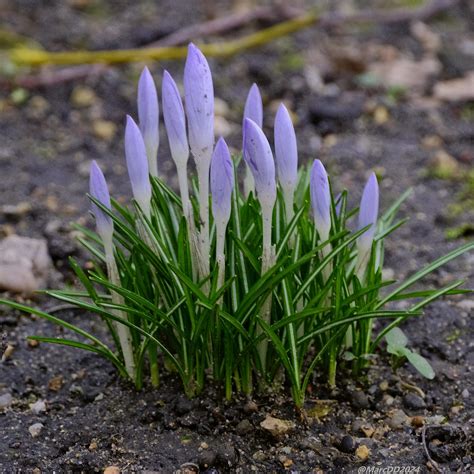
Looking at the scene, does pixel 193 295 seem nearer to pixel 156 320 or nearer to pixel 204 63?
pixel 156 320

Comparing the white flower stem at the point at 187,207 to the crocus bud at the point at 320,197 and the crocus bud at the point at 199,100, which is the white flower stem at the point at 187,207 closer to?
the crocus bud at the point at 199,100

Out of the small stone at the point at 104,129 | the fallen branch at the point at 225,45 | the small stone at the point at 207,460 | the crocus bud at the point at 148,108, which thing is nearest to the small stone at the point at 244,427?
the small stone at the point at 207,460

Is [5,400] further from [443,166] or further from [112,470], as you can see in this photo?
[443,166]

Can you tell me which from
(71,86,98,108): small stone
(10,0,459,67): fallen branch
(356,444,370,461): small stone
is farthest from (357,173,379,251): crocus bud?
(10,0,459,67): fallen branch

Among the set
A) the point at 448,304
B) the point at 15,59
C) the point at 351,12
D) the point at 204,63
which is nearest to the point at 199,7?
the point at 351,12

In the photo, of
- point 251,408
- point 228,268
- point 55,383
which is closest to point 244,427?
point 251,408

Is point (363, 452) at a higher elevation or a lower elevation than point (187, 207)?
lower

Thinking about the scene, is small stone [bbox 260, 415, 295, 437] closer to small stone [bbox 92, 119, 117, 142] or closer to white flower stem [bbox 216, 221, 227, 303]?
white flower stem [bbox 216, 221, 227, 303]
